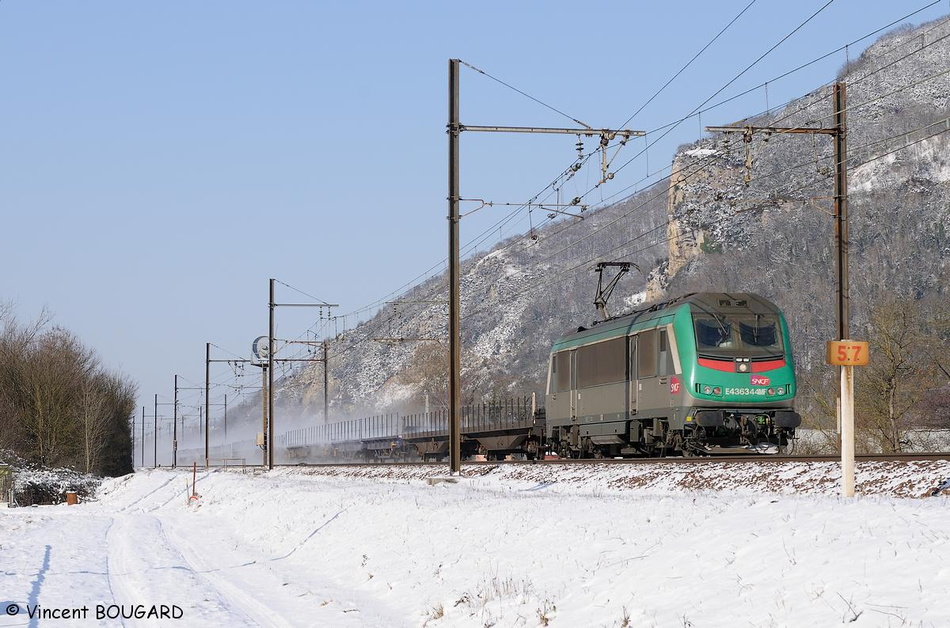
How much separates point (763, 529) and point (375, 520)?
9.79 m

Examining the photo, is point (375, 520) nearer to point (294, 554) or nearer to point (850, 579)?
point (294, 554)

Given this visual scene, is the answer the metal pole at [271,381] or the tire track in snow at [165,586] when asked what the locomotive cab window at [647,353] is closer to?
the tire track in snow at [165,586]

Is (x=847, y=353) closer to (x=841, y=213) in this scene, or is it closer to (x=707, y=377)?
(x=707, y=377)

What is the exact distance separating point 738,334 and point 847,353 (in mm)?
13851

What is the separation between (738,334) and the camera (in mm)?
27750

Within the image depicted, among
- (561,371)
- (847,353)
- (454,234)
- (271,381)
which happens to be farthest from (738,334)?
(271,381)

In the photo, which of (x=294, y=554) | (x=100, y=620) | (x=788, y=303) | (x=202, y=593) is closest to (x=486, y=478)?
(x=294, y=554)

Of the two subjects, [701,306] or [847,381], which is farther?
[701,306]

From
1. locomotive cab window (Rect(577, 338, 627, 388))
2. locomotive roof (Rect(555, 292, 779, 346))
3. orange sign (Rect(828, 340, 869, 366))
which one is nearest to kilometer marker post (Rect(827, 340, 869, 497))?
orange sign (Rect(828, 340, 869, 366))

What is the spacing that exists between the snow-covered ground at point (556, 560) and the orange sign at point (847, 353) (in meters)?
1.73

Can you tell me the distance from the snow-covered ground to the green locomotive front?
3.12 metres

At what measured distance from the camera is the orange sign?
549 inches

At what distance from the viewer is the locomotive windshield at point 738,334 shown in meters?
27.4

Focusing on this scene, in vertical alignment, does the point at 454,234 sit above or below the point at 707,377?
above
